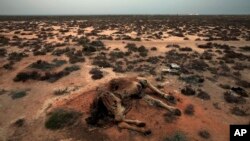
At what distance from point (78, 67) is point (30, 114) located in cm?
718

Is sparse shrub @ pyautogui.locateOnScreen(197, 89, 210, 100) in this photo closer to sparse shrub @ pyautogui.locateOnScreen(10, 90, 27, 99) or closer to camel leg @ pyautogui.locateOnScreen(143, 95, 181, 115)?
camel leg @ pyautogui.locateOnScreen(143, 95, 181, 115)

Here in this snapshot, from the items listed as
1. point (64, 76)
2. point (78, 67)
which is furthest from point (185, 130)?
point (78, 67)

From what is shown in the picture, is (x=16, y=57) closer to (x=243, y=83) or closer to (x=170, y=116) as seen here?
(x=170, y=116)

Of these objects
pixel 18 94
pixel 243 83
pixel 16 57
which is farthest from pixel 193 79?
pixel 16 57

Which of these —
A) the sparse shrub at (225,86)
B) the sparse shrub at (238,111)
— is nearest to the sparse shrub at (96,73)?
the sparse shrub at (225,86)

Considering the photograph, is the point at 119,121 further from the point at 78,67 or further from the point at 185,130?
the point at 78,67

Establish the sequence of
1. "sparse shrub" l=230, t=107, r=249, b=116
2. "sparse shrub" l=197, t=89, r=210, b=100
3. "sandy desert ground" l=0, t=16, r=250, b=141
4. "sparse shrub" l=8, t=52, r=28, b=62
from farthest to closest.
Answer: "sparse shrub" l=8, t=52, r=28, b=62
"sparse shrub" l=197, t=89, r=210, b=100
"sparse shrub" l=230, t=107, r=249, b=116
"sandy desert ground" l=0, t=16, r=250, b=141

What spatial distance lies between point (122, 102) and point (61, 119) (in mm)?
2851

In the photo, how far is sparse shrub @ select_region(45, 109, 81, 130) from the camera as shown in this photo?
11065 mm

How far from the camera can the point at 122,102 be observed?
11.2m

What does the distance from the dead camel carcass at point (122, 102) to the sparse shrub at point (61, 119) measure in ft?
2.73

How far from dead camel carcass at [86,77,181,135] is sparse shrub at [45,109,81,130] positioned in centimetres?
83

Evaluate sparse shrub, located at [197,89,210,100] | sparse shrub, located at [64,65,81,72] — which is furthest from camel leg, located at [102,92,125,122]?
sparse shrub, located at [64,65,81,72]

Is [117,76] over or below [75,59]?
below
